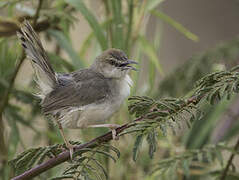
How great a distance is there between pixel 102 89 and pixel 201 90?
2.94 ft

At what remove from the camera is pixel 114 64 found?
2156 mm

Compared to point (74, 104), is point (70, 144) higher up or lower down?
lower down

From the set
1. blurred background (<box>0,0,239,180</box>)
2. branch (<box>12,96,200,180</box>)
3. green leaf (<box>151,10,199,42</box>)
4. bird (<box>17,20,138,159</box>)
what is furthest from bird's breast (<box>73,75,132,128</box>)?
green leaf (<box>151,10,199,42</box>)

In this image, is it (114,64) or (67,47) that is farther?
(67,47)

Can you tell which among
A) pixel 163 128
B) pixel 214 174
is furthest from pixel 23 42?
pixel 214 174

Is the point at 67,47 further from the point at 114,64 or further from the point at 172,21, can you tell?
the point at 172,21

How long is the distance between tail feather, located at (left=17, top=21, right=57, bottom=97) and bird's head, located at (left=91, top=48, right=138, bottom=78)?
1.06 ft

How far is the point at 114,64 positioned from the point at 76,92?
311 millimetres

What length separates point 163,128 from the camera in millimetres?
1121

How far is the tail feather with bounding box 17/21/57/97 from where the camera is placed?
168 cm

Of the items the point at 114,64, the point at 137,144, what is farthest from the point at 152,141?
the point at 114,64

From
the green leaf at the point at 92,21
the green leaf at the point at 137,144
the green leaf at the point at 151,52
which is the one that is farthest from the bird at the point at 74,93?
the green leaf at the point at 137,144

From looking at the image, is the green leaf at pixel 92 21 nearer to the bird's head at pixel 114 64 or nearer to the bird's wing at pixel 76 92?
the bird's head at pixel 114 64

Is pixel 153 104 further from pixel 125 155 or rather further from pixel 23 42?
pixel 125 155
